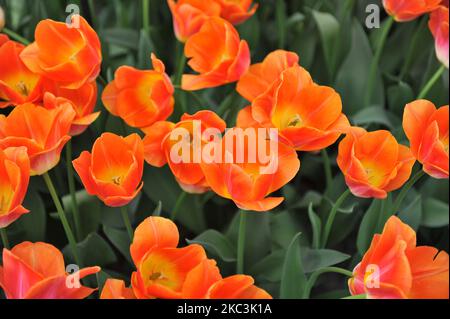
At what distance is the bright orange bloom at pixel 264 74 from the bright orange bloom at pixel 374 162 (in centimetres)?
12

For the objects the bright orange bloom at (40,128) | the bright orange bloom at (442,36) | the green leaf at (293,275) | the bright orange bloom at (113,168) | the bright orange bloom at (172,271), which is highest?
the bright orange bloom at (442,36)

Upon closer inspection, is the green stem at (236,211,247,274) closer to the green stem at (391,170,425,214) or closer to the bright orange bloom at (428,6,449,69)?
the green stem at (391,170,425,214)

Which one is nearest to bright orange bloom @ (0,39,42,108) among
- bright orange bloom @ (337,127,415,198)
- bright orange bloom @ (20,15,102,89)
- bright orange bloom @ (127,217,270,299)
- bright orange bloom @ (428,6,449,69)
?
bright orange bloom @ (20,15,102,89)

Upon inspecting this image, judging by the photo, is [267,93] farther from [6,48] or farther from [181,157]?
[6,48]

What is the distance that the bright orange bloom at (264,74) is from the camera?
2.54ft

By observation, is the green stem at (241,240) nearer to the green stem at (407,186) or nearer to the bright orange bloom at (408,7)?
the green stem at (407,186)

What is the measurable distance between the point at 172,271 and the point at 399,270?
21cm

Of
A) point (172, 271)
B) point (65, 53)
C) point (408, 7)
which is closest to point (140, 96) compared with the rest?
point (65, 53)

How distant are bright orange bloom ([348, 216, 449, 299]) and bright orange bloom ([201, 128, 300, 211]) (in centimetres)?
10

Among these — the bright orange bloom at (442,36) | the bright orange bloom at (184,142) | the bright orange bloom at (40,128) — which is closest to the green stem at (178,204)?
the bright orange bloom at (184,142)

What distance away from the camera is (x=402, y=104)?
3.24ft

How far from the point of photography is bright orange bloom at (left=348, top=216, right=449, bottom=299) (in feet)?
1.93

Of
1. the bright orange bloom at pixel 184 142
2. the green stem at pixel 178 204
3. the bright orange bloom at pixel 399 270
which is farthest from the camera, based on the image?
the green stem at pixel 178 204
